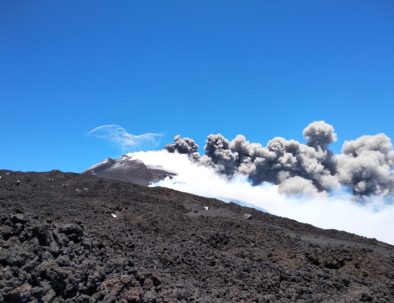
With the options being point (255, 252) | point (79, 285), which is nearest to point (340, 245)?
point (255, 252)

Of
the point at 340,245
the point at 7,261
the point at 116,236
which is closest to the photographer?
the point at 7,261

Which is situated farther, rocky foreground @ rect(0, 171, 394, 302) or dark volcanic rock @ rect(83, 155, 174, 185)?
dark volcanic rock @ rect(83, 155, 174, 185)

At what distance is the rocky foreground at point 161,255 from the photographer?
→ 10.0 m

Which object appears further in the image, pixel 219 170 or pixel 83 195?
pixel 219 170

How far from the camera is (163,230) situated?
18734 mm

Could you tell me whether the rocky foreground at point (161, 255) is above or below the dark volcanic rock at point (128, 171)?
below

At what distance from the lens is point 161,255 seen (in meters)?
14.4

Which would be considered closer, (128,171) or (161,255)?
(161,255)

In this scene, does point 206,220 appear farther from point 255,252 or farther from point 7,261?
point 7,261

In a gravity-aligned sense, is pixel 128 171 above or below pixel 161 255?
above

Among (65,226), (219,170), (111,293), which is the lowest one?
(111,293)

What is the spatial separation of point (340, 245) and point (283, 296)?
9222 millimetres

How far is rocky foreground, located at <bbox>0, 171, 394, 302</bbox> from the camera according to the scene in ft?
32.8

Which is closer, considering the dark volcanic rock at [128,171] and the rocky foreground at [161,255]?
the rocky foreground at [161,255]
